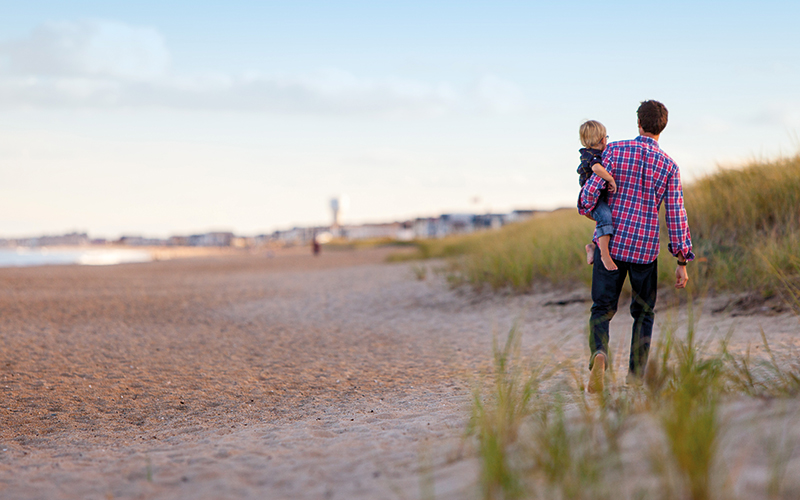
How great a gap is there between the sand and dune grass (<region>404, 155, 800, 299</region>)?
39cm

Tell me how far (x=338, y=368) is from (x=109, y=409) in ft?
6.78

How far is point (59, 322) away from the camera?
28.0ft

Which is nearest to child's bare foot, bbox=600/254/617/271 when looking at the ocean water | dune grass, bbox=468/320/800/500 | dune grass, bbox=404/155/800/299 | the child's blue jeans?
the child's blue jeans

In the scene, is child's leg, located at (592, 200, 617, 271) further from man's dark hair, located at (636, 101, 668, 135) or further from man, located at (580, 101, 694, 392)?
man's dark hair, located at (636, 101, 668, 135)

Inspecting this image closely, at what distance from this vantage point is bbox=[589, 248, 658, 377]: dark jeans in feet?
11.9

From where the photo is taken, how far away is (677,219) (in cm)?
362

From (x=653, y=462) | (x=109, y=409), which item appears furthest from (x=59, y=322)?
(x=653, y=462)

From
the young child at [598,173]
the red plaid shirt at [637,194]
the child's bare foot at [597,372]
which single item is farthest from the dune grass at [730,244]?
the child's bare foot at [597,372]

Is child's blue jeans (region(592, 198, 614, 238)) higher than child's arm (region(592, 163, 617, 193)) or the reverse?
the reverse

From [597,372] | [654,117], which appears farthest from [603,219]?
[597,372]

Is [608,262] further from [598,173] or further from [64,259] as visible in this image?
[64,259]

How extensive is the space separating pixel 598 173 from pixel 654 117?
20.9 inches

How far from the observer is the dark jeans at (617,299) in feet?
11.9

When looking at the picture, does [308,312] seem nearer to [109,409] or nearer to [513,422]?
[109,409]
